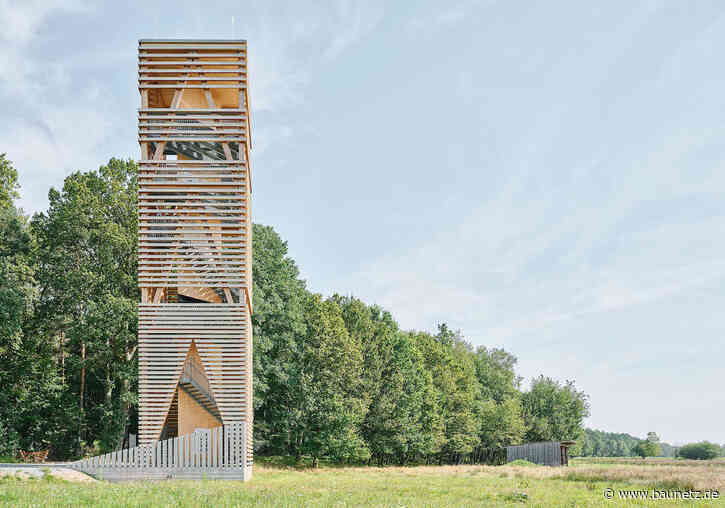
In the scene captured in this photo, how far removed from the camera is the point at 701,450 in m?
74.4

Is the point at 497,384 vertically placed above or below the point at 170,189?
below

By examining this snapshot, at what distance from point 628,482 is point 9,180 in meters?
29.5

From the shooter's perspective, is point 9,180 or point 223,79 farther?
point 9,180

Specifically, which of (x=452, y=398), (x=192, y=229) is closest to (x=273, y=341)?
(x=192, y=229)

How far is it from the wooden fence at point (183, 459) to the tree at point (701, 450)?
6675 cm

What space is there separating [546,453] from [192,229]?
Answer: 3324cm

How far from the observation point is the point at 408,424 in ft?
139

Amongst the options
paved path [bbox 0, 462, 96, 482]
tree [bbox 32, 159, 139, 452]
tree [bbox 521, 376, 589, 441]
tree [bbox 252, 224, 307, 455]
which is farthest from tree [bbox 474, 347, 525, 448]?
paved path [bbox 0, 462, 96, 482]

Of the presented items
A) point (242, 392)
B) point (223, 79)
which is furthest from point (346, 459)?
point (223, 79)

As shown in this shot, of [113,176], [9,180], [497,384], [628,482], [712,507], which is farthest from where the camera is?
[497,384]

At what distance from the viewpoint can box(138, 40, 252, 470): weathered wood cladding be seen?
74.1 ft

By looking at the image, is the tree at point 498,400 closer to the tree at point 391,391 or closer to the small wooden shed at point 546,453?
the small wooden shed at point 546,453

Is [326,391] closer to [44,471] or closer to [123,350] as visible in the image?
[123,350]

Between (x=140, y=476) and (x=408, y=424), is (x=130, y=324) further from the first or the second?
(x=408, y=424)
